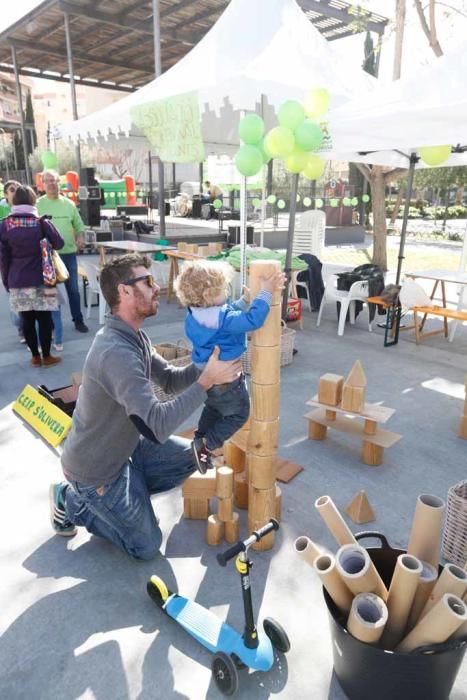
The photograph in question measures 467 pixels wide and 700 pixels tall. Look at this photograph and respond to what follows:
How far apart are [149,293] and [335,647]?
5.26 feet

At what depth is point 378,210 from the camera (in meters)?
9.99

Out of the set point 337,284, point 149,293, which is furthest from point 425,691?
point 337,284

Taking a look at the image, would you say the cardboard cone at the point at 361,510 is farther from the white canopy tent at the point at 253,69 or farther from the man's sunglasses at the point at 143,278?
the white canopy tent at the point at 253,69

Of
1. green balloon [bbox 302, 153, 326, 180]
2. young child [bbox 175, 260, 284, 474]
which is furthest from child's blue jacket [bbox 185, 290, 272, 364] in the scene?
green balloon [bbox 302, 153, 326, 180]

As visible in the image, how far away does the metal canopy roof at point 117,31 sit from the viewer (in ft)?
41.9

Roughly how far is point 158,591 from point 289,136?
3816mm

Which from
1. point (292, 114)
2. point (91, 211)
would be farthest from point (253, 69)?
point (91, 211)

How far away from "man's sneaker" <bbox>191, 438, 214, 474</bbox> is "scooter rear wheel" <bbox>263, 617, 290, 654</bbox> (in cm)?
81

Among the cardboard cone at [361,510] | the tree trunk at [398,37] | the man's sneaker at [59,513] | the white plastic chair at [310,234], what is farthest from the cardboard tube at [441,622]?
the tree trunk at [398,37]

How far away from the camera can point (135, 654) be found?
1923mm

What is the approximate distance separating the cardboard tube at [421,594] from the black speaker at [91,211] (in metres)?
15.9

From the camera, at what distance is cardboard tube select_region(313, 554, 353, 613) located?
1.52 m

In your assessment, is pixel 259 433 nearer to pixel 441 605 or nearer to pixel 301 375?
pixel 441 605

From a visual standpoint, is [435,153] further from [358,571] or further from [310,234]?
[358,571]
